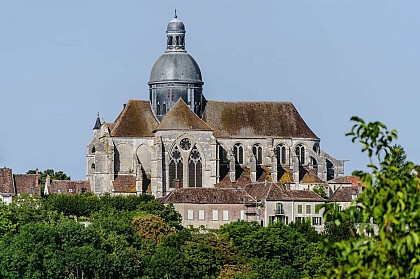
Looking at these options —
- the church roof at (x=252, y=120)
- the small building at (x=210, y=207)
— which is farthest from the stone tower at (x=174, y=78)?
the small building at (x=210, y=207)

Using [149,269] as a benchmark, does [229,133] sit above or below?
above

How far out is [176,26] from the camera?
101750mm

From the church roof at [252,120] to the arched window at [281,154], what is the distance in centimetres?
82

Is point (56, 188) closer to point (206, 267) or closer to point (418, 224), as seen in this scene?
point (206, 267)

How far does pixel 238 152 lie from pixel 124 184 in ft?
28.8

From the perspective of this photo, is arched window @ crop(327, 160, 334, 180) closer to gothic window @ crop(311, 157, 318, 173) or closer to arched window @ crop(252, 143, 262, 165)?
gothic window @ crop(311, 157, 318, 173)

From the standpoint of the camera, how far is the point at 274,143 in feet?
336

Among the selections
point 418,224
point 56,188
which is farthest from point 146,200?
point 418,224

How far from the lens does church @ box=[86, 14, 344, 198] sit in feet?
321

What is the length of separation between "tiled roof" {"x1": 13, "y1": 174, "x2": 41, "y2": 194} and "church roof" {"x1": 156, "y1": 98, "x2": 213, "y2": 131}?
10503mm

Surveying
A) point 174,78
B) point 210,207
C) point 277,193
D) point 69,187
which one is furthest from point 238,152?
point 69,187

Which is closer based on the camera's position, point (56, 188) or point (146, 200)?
point (146, 200)

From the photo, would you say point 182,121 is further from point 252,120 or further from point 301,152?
point 301,152

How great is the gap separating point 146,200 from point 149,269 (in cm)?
1798
